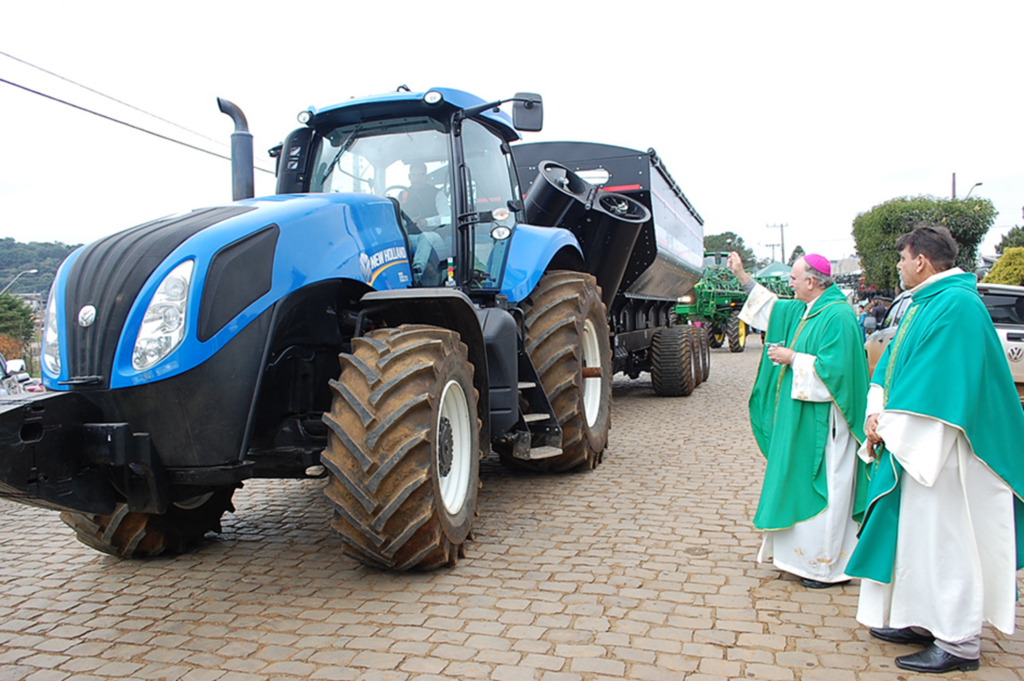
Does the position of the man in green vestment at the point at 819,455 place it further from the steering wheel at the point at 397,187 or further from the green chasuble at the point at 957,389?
the steering wheel at the point at 397,187

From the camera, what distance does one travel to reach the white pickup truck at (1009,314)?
8.59m

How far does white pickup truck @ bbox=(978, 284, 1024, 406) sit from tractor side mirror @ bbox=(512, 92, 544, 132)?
6.50 metres

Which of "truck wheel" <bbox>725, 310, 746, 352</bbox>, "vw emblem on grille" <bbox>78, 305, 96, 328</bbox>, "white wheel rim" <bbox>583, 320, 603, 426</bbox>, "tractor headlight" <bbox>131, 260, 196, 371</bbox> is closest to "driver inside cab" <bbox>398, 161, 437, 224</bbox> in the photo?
"tractor headlight" <bbox>131, 260, 196, 371</bbox>

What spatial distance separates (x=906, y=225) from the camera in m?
38.3

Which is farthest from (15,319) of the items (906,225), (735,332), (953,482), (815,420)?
(906,225)

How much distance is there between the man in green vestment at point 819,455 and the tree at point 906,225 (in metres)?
36.2

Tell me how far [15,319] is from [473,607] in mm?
24556

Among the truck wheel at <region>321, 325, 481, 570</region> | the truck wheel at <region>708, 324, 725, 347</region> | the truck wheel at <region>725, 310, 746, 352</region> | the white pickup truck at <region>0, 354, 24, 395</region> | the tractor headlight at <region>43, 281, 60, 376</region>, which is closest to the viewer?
the tractor headlight at <region>43, 281, 60, 376</region>

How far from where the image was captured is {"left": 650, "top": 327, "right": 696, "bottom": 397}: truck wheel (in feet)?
38.8

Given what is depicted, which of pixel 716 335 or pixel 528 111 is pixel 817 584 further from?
pixel 716 335

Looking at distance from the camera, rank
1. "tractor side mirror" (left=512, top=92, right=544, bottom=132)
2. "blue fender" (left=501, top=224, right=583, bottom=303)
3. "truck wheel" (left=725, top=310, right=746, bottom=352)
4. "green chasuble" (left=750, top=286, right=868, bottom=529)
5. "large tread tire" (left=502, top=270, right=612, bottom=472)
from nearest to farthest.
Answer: "green chasuble" (left=750, top=286, right=868, bottom=529) → "tractor side mirror" (left=512, top=92, right=544, bottom=132) → "blue fender" (left=501, top=224, right=583, bottom=303) → "large tread tire" (left=502, top=270, right=612, bottom=472) → "truck wheel" (left=725, top=310, right=746, bottom=352)

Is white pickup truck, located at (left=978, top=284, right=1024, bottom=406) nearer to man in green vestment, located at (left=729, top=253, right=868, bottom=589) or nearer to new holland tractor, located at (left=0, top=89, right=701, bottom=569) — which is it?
new holland tractor, located at (left=0, top=89, right=701, bottom=569)

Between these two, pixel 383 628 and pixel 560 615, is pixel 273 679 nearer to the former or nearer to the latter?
pixel 383 628

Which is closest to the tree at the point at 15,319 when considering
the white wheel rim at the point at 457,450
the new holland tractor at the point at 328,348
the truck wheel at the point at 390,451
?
the new holland tractor at the point at 328,348
